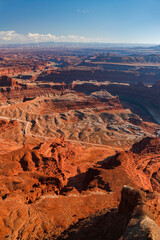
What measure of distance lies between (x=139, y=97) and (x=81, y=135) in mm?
70701

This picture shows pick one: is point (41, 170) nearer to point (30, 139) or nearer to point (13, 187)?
point (13, 187)

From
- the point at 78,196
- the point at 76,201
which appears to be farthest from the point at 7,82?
the point at 76,201

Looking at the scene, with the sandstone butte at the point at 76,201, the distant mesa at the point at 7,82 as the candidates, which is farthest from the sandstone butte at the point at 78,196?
the distant mesa at the point at 7,82

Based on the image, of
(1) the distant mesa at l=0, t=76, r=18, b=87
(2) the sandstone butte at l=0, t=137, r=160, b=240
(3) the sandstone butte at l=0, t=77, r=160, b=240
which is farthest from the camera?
(1) the distant mesa at l=0, t=76, r=18, b=87

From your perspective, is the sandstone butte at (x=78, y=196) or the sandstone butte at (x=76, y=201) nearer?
the sandstone butte at (x=76, y=201)

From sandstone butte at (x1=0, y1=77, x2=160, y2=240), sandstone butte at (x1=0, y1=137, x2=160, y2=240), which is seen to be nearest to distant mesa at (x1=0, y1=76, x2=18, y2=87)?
sandstone butte at (x1=0, y1=77, x2=160, y2=240)

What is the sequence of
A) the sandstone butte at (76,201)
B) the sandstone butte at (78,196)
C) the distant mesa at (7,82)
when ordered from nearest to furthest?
the sandstone butte at (76,201) → the sandstone butte at (78,196) → the distant mesa at (7,82)

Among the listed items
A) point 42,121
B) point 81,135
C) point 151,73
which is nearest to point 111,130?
point 81,135

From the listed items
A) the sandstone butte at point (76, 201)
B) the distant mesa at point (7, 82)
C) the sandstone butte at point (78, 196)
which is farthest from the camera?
the distant mesa at point (7, 82)

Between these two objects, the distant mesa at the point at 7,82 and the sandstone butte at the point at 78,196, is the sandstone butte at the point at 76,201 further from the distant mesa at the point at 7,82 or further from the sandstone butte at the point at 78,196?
the distant mesa at the point at 7,82

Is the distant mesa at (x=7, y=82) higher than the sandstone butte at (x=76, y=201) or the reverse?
higher

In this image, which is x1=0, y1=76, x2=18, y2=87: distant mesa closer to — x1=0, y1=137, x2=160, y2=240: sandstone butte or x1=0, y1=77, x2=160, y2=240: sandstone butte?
x1=0, y1=77, x2=160, y2=240: sandstone butte

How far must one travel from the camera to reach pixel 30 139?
6438 cm

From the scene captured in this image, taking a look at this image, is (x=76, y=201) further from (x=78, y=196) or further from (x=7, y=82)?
(x=7, y=82)
